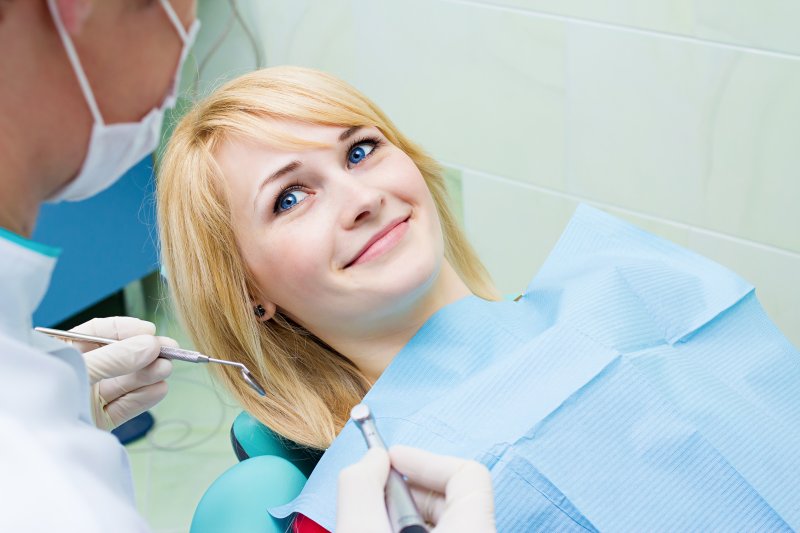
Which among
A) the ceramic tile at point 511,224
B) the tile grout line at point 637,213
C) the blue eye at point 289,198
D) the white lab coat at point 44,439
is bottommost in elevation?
the ceramic tile at point 511,224

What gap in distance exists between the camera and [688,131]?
2.36 metres

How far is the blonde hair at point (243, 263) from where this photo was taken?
64.6 inches

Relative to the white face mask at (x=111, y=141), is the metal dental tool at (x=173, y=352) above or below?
below

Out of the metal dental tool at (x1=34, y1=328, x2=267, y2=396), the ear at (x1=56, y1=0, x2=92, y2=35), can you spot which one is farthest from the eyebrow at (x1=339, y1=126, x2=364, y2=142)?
the ear at (x1=56, y1=0, x2=92, y2=35)

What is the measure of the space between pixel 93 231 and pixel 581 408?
1.90 metres

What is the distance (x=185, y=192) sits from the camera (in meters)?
1.66

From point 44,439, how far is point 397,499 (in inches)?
15.5

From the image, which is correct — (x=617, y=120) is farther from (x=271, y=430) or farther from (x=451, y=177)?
(x=271, y=430)

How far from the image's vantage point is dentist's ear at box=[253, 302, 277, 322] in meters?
1.70

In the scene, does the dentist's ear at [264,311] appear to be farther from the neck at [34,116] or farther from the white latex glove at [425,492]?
the neck at [34,116]

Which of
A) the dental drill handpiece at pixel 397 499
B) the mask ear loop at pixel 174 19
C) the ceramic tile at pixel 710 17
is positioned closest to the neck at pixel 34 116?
the mask ear loop at pixel 174 19

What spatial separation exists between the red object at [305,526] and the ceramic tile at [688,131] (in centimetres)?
135

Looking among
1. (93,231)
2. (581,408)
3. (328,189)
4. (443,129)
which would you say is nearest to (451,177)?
(443,129)

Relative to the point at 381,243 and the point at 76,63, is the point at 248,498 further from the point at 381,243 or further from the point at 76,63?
the point at 76,63
